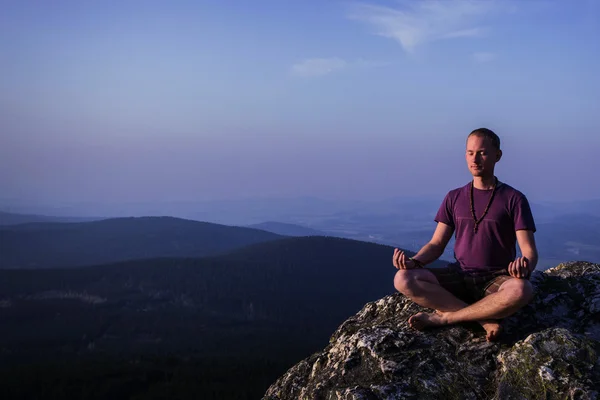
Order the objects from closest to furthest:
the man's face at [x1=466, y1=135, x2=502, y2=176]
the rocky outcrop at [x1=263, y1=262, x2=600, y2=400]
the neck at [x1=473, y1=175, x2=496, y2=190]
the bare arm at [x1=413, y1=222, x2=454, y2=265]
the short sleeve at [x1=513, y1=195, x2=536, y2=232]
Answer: the rocky outcrop at [x1=263, y1=262, x2=600, y2=400] < the short sleeve at [x1=513, y1=195, x2=536, y2=232] < the man's face at [x1=466, y1=135, x2=502, y2=176] < the neck at [x1=473, y1=175, x2=496, y2=190] < the bare arm at [x1=413, y1=222, x2=454, y2=265]

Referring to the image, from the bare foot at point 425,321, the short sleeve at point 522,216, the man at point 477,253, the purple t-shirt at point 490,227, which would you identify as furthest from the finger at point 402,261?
the short sleeve at point 522,216

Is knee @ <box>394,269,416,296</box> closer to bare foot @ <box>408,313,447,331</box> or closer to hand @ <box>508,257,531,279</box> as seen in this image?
bare foot @ <box>408,313,447,331</box>

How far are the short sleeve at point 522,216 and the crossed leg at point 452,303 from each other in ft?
2.92

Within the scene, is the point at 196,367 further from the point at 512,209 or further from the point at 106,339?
the point at 512,209

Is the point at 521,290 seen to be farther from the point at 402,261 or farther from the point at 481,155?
the point at 481,155

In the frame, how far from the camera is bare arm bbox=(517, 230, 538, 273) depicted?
372 inches

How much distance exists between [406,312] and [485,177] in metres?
3.03

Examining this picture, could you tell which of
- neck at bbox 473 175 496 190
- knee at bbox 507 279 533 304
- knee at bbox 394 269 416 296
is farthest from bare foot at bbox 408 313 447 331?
neck at bbox 473 175 496 190

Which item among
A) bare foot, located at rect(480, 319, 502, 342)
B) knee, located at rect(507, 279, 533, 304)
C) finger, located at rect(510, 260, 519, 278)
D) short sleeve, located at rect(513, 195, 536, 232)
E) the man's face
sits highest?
the man's face

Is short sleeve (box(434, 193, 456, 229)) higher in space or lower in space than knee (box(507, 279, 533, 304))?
higher

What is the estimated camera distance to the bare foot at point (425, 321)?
10047 millimetres

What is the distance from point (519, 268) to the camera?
29.9 feet

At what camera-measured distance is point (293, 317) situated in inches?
5610

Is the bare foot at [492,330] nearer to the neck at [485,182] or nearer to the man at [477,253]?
the man at [477,253]
